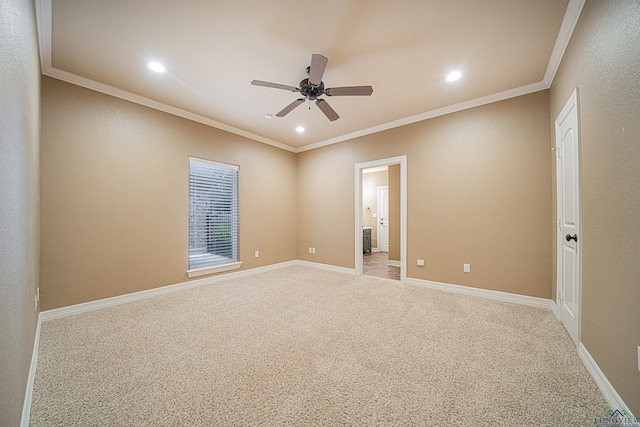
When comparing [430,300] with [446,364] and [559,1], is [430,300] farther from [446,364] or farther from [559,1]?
[559,1]

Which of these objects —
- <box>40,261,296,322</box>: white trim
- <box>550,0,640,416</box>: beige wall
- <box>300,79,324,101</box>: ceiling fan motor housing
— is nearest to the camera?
<box>550,0,640,416</box>: beige wall

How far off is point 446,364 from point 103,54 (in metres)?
4.27

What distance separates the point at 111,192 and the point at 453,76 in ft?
14.8

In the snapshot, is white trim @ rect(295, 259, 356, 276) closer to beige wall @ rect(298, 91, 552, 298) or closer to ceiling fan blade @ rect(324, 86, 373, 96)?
beige wall @ rect(298, 91, 552, 298)

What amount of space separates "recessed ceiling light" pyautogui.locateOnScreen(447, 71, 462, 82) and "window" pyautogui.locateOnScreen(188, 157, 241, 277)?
368 centimetres

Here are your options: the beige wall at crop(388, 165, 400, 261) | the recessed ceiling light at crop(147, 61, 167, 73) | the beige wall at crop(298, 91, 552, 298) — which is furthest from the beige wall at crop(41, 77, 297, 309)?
the beige wall at crop(388, 165, 400, 261)

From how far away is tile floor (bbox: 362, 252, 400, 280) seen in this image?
462 cm

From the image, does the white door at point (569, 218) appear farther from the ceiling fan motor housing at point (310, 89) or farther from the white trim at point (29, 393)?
the white trim at point (29, 393)

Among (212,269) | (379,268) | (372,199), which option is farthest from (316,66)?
(372,199)

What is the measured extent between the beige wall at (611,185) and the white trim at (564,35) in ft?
0.23

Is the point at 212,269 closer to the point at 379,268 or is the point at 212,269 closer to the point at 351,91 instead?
the point at 379,268

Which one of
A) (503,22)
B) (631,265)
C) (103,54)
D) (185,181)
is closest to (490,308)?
(631,265)

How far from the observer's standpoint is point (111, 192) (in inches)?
119

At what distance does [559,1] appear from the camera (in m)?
1.79
